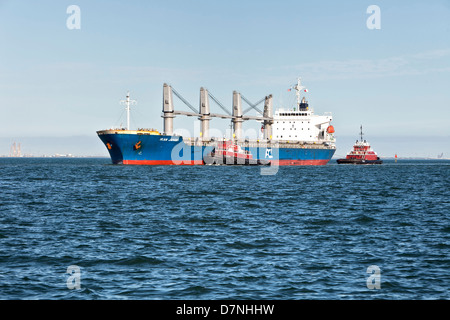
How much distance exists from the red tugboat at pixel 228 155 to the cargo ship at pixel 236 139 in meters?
0.84

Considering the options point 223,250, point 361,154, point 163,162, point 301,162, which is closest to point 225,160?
point 163,162

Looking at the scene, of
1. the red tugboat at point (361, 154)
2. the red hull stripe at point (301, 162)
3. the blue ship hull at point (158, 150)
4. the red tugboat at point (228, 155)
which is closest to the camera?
the blue ship hull at point (158, 150)

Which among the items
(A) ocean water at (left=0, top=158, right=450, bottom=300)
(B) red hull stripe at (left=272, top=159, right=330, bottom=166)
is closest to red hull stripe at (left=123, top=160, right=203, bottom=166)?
(B) red hull stripe at (left=272, top=159, right=330, bottom=166)

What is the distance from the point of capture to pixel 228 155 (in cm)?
8450

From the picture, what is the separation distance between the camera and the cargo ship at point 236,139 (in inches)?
2968

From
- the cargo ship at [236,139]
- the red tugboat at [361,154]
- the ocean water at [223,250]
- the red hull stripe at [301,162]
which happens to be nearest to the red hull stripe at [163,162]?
the cargo ship at [236,139]

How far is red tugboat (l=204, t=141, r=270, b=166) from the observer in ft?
277

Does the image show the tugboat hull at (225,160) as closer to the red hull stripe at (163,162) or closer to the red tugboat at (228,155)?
the red tugboat at (228,155)

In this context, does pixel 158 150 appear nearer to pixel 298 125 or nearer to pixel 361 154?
pixel 298 125

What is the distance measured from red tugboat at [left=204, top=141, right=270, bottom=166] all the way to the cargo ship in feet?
2.76

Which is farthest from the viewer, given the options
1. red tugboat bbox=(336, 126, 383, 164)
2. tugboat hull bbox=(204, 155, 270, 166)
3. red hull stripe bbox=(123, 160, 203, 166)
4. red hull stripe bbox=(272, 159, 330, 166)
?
red tugboat bbox=(336, 126, 383, 164)

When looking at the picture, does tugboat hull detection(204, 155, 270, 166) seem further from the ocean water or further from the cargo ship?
the ocean water

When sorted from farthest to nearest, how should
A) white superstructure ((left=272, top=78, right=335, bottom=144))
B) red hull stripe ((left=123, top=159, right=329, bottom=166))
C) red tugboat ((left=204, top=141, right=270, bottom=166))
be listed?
white superstructure ((left=272, top=78, right=335, bottom=144))
red tugboat ((left=204, top=141, right=270, bottom=166))
red hull stripe ((left=123, top=159, right=329, bottom=166))
